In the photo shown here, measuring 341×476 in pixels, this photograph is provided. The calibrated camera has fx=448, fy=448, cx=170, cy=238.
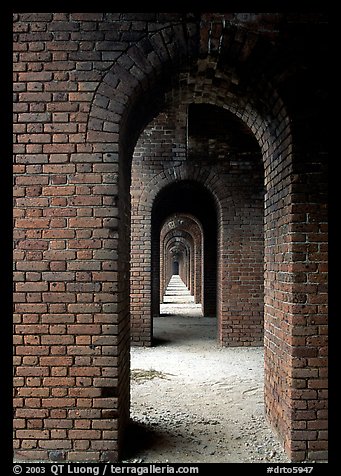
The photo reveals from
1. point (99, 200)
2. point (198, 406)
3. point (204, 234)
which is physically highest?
point (204, 234)

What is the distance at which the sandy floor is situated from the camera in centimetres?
414

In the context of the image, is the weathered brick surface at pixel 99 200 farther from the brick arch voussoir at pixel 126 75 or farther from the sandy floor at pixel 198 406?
the sandy floor at pixel 198 406

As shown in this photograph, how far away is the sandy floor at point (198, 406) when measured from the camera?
4141 millimetres

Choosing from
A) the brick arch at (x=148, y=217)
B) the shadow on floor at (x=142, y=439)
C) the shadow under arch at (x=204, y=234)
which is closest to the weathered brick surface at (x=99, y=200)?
the shadow on floor at (x=142, y=439)

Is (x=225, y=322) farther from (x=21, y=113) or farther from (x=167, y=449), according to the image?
(x=21, y=113)

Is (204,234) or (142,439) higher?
(204,234)

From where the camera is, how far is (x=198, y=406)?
557cm

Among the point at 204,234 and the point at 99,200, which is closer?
the point at 99,200

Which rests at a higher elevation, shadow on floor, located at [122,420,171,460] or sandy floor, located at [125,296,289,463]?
shadow on floor, located at [122,420,171,460]

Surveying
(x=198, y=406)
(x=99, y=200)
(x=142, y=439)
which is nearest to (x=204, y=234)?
(x=198, y=406)

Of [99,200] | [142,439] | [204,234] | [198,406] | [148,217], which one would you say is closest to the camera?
[99,200]

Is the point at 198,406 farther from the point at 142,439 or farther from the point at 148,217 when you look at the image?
the point at 148,217

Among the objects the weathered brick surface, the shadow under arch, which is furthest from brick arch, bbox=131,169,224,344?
the weathered brick surface

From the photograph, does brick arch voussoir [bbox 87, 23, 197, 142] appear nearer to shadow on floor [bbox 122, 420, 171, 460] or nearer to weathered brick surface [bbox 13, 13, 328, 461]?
weathered brick surface [bbox 13, 13, 328, 461]
